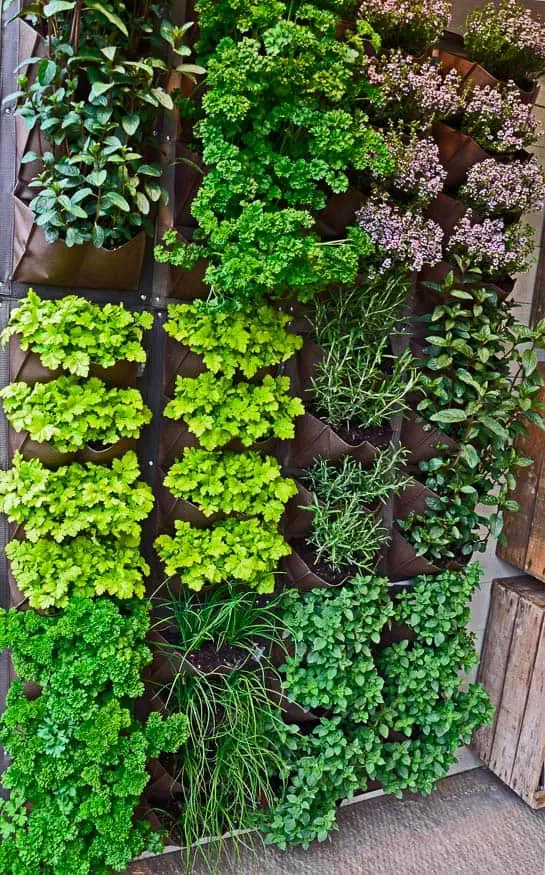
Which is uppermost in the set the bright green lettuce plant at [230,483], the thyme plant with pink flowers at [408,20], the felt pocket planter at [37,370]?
the thyme plant with pink flowers at [408,20]

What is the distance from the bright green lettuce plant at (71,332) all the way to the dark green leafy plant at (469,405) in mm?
1012

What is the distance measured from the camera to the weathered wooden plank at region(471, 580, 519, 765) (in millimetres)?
2627

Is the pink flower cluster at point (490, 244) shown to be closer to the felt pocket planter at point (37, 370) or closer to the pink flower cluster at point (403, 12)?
the pink flower cluster at point (403, 12)

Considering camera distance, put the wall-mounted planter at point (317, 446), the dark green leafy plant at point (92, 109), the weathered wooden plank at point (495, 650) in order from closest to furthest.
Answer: the dark green leafy plant at point (92, 109)
the wall-mounted planter at point (317, 446)
the weathered wooden plank at point (495, 650)

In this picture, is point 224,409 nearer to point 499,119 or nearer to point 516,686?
point 499,119

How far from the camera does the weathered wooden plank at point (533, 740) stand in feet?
8.11

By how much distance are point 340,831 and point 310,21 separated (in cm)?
259

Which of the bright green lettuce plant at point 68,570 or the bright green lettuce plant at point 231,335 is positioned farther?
the bright green lettuce plant at point 231,335

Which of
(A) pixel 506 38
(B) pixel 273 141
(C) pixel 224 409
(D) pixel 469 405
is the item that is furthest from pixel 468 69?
(C) pixel 224 409

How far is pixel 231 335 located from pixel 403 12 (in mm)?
1049

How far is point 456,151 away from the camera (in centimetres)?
204

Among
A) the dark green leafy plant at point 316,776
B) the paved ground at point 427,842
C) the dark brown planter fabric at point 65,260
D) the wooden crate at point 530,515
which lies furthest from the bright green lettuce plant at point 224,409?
A: the paved ground at point 427,842

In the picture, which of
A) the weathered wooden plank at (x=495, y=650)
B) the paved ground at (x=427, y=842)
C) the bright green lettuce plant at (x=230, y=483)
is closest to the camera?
the bright green lettuce plant at (x=230, y=483)

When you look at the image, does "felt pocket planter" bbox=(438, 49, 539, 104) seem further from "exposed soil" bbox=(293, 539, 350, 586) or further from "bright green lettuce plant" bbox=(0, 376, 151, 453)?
"exposed soil" bbox=(293, 539, 350, 586)
